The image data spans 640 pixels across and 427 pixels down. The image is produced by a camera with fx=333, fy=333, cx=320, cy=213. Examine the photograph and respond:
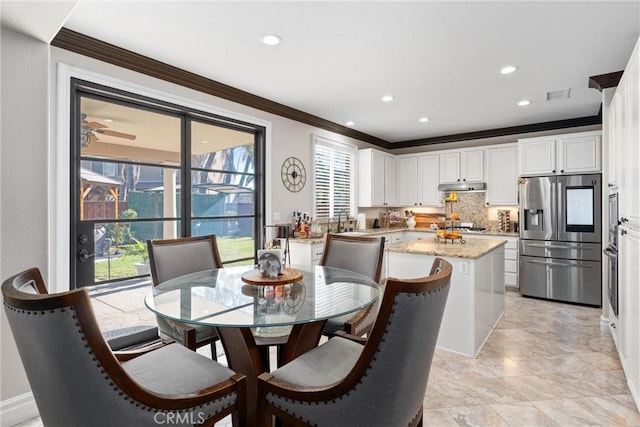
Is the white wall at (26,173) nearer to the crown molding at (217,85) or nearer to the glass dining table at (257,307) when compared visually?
the crown molding at (217,85)

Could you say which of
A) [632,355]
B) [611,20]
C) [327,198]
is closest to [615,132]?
[611,20]

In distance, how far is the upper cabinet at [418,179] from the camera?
592 cm

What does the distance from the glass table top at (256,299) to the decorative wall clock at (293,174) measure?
6.91 ft

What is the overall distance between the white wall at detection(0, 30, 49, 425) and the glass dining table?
0.87 m

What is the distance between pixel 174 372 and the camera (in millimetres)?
1363

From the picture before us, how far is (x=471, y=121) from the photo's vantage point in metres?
4.87

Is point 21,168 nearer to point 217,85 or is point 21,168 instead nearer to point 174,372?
point 174,372

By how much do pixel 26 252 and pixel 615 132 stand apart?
4.36 m

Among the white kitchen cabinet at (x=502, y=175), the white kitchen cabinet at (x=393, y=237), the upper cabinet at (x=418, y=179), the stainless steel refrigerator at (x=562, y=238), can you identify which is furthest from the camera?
the upper cabinet at (x=418, y=179)

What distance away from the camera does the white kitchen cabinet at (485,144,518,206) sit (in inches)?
203

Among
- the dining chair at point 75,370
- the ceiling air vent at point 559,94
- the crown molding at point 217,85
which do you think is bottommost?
the dining chair at point 75,370

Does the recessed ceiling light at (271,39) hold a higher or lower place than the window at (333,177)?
higher

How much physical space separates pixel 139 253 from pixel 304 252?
1.73 meters

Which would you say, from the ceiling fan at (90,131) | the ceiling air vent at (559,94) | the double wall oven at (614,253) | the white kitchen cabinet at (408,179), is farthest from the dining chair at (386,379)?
the white kitchen cabinet at (408,179)
